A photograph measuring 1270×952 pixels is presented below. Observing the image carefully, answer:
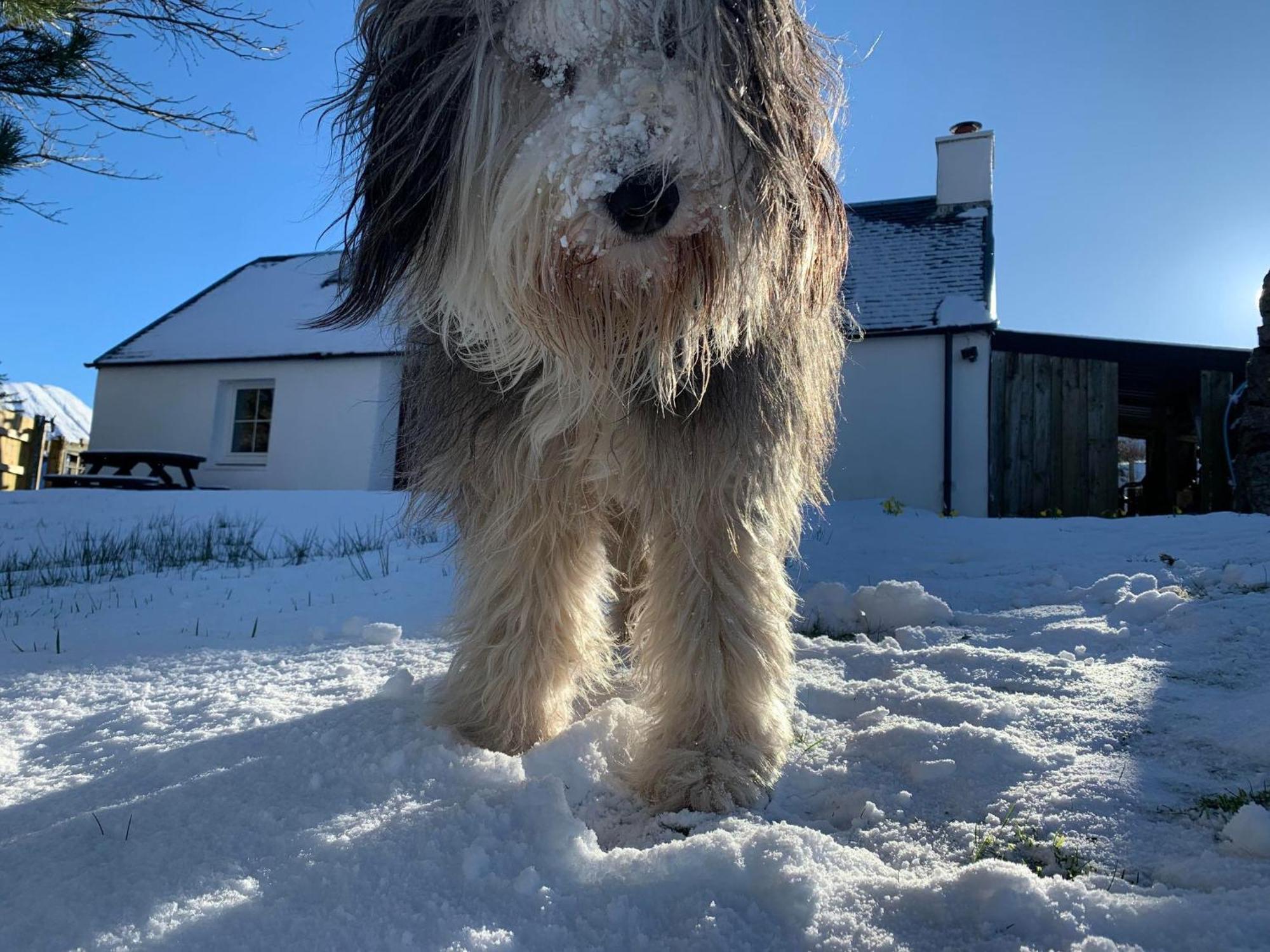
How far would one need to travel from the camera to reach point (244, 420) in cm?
1652

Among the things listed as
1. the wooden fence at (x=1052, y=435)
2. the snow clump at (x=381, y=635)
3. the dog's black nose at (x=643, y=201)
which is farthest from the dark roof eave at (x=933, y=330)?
the dog's black nose at (x=643, y=201)

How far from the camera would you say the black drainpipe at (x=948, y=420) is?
1263cm

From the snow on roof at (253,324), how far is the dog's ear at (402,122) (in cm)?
1293

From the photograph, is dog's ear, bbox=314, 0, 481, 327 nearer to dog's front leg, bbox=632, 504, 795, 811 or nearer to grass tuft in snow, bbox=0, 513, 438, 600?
dog's front leg, bbox=632, 504, 795, 811

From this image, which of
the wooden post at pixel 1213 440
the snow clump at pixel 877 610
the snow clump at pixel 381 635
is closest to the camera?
the snow clump at pixel 381 635

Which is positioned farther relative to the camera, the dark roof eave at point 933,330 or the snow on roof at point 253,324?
the snow on roof at point 253,324

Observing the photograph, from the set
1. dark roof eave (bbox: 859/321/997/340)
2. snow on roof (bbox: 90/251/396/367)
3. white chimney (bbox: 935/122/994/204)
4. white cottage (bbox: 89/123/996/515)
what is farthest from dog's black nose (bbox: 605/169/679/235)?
white chimney (bbox: 935/122/994/204)

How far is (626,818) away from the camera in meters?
1.82

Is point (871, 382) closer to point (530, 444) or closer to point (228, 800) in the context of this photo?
point (530, 444)

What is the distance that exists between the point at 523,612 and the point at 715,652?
570 mm

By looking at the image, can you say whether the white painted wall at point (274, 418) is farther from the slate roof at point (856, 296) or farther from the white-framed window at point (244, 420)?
the slate roof at point (856, 296)

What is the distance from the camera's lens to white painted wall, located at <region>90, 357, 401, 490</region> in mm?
14867

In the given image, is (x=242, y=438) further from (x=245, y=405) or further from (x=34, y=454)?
(x=34, y=454)

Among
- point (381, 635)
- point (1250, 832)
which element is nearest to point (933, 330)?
point (381, 635)
